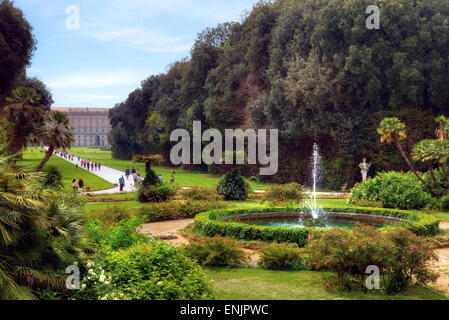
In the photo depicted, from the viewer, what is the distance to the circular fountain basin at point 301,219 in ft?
55.3

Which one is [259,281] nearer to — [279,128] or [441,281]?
[441,281]

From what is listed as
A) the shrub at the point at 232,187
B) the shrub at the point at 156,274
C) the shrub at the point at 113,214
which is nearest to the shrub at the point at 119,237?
the shrub at the point at 156,274

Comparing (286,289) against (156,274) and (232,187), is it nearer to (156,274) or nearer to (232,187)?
(156,274)

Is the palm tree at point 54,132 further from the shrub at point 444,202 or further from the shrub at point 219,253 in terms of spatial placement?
the shrub at point 444,202

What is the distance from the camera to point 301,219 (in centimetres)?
1741

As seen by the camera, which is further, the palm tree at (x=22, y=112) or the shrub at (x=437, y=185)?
the palm tree at (x=22, y=112)

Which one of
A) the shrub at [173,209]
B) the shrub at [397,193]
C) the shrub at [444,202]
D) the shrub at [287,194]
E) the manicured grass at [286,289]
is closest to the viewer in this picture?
the manicured grass at [286,289]

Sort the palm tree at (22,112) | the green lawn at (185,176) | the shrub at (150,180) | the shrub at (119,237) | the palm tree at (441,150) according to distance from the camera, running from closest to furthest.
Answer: the shrub at (119,237) < the palm tree at (441,150) < the shrub at (150,180) < the palm tree at (22,112) < the green lawn at (185,176)

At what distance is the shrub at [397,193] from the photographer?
20547 mm

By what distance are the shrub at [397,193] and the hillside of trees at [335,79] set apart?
408 inches

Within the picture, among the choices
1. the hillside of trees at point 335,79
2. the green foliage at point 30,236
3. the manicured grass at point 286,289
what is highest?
the hillside of trees at point 335,79

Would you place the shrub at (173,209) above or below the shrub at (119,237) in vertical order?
below

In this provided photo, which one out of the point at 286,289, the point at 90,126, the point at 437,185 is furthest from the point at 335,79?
the point at 90,126

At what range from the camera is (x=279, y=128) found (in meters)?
37.2
